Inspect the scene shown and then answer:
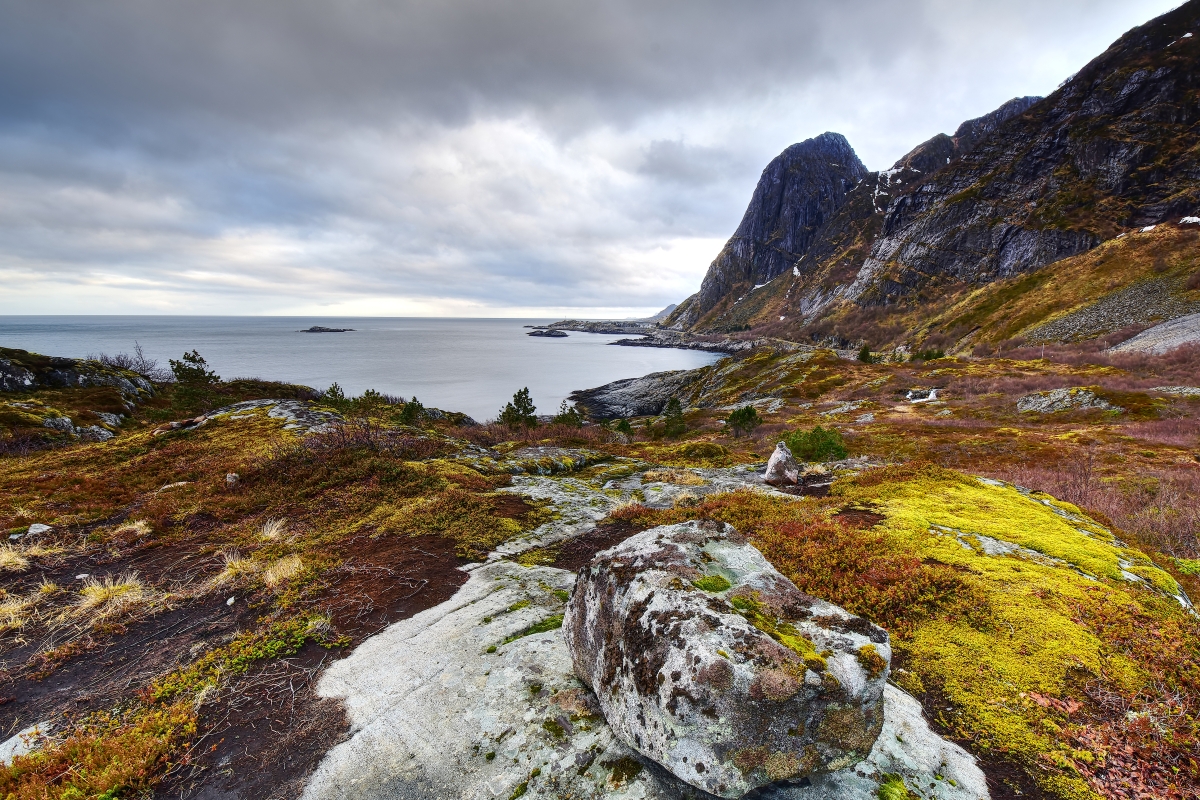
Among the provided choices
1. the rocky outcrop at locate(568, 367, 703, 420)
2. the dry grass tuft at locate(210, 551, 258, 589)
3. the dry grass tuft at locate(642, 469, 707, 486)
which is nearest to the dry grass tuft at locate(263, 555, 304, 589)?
the dry grass tuft at locate(210, 551, 258, 589)

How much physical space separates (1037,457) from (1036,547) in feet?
64.7

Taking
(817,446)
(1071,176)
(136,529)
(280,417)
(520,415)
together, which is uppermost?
(1071,176)

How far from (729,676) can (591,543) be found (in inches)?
281

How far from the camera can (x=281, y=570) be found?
8555 millimetres

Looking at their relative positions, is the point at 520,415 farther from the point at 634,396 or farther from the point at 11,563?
the point at 634,396

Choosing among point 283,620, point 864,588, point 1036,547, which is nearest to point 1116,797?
point 864,588

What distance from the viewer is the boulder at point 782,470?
16.4m

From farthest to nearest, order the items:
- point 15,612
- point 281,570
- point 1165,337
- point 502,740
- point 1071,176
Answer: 1. point 1071,176
2. point 1165,337
3. point 281,570
4. point 15,612
5. point 502,740

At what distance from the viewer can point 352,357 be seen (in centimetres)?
15250

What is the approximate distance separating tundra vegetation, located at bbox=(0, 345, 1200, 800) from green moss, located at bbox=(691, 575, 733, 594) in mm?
2409

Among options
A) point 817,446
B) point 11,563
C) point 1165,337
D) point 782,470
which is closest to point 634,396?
point 817,446

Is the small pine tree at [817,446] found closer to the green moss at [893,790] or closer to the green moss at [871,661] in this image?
the green moss at [871,661]

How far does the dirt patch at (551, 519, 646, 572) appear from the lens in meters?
9.83

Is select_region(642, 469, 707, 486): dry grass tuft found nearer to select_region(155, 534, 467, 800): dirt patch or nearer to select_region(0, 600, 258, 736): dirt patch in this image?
select_region(155, 534, 467, 800): dirt patch
